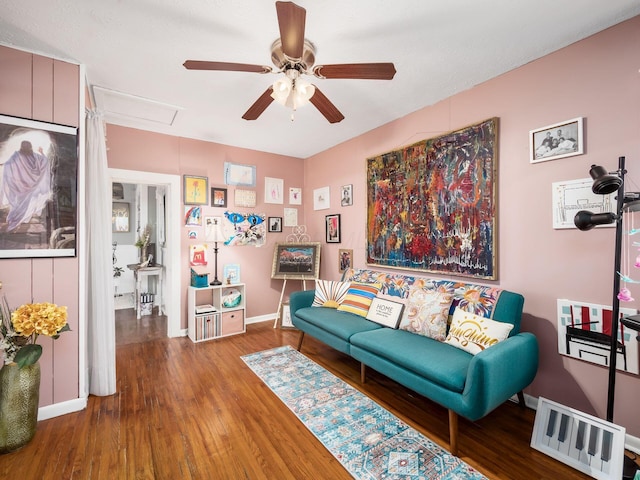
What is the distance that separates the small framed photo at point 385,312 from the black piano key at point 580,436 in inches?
51.4

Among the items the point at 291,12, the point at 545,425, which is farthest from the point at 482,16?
the point at 545,425

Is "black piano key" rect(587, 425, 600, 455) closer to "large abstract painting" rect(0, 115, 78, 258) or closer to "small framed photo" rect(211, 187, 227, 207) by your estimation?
"large abstract painting" rect(0, 115, 78, 258)

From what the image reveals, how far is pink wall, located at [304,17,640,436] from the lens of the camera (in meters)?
1.83

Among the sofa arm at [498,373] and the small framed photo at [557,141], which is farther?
the small framed photo at [557,141]

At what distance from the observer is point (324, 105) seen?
214 cm

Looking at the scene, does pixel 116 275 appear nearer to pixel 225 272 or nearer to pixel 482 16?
pixel 225 272

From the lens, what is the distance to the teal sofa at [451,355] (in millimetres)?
1689

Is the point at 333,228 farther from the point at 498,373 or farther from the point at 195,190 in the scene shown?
the point at 498,373

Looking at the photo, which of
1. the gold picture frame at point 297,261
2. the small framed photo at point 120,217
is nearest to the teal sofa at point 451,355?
the gold picture frame at point 297,261

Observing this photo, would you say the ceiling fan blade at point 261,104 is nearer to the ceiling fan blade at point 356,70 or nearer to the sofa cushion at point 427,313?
the ceiling fan blade at point 356,70

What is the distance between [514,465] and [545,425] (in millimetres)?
364

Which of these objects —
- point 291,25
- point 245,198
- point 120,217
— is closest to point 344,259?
point 245,198

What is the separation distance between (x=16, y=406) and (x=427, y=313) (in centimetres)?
289

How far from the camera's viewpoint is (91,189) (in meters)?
2.39
